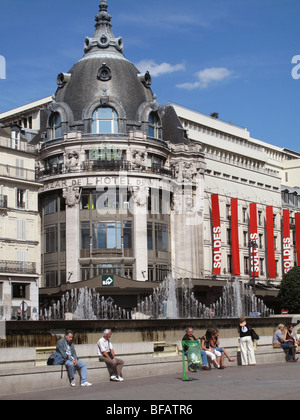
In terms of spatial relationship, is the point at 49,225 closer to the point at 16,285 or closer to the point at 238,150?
the point at 16,285

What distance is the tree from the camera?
221 feet

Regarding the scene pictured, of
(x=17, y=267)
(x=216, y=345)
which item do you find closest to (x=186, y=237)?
(x=17, y=267)

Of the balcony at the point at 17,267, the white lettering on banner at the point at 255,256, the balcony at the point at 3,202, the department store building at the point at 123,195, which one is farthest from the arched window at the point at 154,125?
the balcony at the point at 17,267

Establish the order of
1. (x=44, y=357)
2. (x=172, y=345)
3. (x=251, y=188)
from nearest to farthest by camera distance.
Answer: (x=44, y=357) → (x=172, y=345) → (x=251, y=188)

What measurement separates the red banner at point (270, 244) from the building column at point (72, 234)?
25604 millimetres

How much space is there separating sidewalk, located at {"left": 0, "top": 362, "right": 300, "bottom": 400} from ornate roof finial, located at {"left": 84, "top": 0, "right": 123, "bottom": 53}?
56.1 m

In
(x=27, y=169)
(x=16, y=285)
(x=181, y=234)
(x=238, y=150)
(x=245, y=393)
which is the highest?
(x=238, y=150)

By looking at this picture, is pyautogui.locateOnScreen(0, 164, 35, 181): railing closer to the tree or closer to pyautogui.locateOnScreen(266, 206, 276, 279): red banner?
the tree

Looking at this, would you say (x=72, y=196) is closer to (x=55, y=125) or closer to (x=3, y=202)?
(x=55, y=125)

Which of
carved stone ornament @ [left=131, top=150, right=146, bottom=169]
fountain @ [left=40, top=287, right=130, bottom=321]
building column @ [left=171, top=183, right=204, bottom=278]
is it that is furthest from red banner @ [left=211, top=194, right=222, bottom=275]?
fountain @ [left=40, top=287, right=130, bottom=321]

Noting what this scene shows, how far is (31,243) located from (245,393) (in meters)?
45.2

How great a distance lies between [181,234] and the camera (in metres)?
72.8

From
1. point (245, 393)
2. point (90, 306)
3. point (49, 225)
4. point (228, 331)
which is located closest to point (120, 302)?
point (90, 306)

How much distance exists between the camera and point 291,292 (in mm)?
68125
